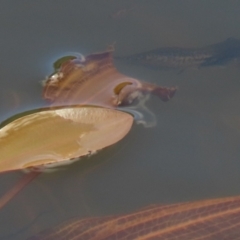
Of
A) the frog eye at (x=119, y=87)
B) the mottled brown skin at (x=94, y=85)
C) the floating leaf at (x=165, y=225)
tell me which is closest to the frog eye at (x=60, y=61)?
the mottled brown skin at (x=94, y=85)

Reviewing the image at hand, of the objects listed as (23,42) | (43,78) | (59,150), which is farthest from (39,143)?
(23,42)

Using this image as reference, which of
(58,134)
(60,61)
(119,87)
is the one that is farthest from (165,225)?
(60,61)

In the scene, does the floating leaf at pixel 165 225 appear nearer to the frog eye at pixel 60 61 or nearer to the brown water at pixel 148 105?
the brown water at pixel 148 105

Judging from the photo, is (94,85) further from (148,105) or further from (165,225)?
(165,225)

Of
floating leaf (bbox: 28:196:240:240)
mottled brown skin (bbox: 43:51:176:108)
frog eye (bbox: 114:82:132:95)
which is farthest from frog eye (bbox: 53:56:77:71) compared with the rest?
floating leaf (bbox: 28:196:240:240)

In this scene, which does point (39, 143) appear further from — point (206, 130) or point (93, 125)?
point (206, 130)
